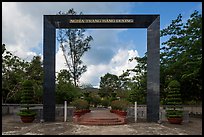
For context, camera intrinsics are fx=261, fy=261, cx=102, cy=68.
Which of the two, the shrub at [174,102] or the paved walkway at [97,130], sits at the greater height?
the shrub at [174,102]

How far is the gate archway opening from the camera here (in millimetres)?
14617

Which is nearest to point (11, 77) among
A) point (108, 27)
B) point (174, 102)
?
point (108, 27)

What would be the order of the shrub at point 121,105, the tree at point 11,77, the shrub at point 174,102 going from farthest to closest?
1. the tree at point 11,77
2. the shrub at point 121,105
3. the shrub at point 174,102

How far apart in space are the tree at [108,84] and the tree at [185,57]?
84.5 ft

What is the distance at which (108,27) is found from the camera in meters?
14.7

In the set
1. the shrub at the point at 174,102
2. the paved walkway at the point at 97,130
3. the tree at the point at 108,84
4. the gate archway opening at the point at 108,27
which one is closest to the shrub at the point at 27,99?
the gate archway opening at the point at 108,27

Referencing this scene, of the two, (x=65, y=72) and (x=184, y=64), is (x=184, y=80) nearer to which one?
(x=184, y=64)

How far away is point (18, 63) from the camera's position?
23.0m

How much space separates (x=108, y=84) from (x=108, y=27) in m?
35.3

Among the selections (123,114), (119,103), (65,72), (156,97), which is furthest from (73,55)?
(156,97)

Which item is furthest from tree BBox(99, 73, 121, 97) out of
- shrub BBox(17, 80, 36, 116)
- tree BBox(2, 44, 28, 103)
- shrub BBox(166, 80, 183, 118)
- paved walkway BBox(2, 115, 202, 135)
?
paved walkway BBox(2, 115, 202, 135)

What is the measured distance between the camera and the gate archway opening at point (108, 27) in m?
14.6

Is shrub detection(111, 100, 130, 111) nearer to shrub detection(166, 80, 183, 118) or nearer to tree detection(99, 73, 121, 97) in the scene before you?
shrub detection(166, 80, 183, 118)

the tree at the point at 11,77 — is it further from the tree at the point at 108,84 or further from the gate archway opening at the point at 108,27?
the tree at the point at 108,84
